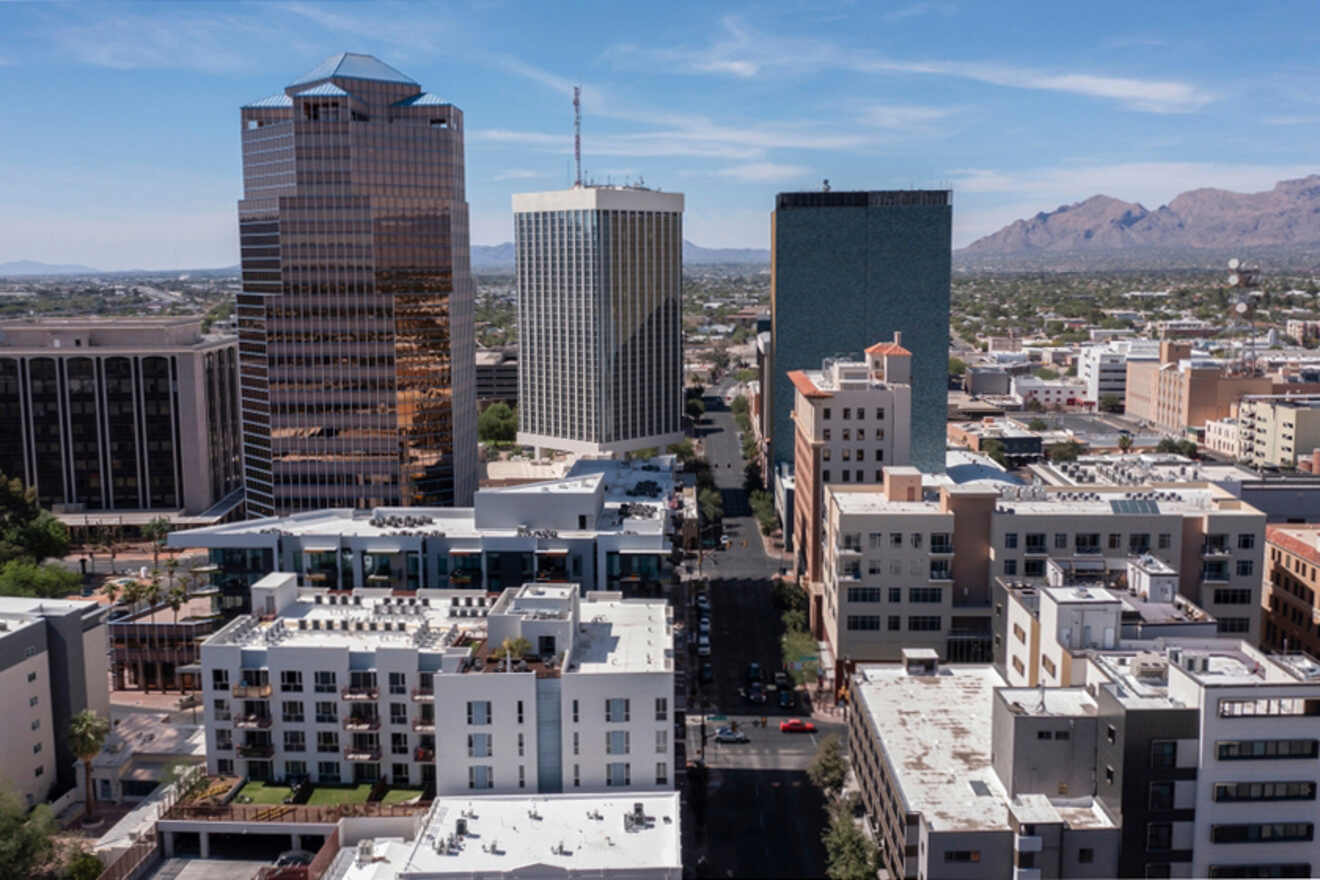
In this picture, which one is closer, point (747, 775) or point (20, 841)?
point (20, 841)

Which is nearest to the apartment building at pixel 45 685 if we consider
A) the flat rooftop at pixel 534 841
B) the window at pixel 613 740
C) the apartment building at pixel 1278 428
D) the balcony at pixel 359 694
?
the balcony at pixel 359 694

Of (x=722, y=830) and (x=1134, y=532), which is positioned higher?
(x=1134, y=532)

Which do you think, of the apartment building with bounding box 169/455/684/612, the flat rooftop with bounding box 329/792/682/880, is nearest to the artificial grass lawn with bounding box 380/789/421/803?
the flat rooftop with bounding box 329/792/682/880

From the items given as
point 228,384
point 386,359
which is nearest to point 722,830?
point 386,359

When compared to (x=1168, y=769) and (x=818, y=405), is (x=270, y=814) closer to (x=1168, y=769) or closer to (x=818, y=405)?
(x=1168, y=769)

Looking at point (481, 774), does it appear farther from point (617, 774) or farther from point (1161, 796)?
point (1161, 796)

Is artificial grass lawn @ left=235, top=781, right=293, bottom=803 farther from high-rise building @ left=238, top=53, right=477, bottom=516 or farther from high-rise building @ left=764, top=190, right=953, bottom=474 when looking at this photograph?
high-rise building @ left=764, top=190, right=953, bottom=474

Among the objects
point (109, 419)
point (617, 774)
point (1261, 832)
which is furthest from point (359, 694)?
point (109, 419)

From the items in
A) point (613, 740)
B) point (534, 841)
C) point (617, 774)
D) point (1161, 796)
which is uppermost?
point (1161, 796)
